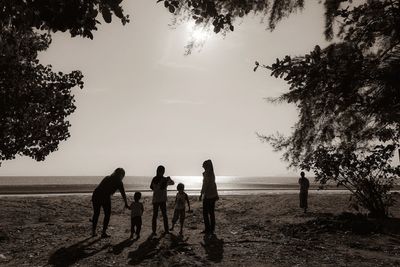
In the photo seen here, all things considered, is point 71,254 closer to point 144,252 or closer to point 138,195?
point 144,252

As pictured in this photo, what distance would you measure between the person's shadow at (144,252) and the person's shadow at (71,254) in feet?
2.66

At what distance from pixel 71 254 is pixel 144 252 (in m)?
1.54

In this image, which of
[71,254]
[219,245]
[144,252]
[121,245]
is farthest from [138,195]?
[71,254]

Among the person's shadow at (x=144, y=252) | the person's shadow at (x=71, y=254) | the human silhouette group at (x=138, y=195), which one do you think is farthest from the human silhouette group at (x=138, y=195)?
the person's shadow at (x=71, y=254)

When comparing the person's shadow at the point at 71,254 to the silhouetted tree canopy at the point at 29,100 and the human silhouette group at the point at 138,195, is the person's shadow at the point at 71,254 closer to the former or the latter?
the human silhouette group at the point at 138,195

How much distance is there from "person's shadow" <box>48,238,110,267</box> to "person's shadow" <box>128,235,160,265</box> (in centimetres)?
81

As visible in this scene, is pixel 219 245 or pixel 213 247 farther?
pixel 219 245

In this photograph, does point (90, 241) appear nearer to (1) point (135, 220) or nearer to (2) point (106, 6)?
(1) point (135, 220)

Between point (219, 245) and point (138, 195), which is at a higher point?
point (138, 195)

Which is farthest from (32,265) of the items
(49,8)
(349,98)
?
(349,98)

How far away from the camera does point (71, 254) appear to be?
29.0 ft

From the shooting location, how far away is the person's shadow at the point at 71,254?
8305mm

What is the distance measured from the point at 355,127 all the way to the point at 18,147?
1192cm

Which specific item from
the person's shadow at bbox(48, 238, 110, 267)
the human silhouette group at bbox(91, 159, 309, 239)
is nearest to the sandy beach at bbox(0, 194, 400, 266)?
the person's shadow at bbox(48, 238, 110, 267)
